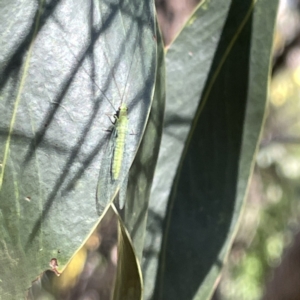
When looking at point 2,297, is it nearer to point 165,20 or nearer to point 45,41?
point 45,41

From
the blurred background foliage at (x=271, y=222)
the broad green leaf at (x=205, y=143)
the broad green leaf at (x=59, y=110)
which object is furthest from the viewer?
the blurred background foliage at (x=271, y=222)

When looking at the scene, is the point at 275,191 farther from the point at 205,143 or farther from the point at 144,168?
the point at 144,168

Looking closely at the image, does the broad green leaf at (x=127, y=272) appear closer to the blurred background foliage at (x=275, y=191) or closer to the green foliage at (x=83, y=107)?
the green foliage at (x=83, y=107)

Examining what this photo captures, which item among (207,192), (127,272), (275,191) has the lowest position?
(127,272)

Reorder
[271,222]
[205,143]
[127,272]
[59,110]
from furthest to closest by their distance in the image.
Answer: [271,222], [205,143], [127,272], [59,110]

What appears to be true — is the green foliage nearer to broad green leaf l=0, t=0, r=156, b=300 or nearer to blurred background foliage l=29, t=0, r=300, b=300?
broad green leaf l=0, t=0, r=156, b=300

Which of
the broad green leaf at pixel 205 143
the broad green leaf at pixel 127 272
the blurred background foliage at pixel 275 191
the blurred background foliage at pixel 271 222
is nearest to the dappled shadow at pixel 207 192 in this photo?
the broad green leaf at pixel 205 143

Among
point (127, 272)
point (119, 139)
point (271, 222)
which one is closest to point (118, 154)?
point (119, 139)
